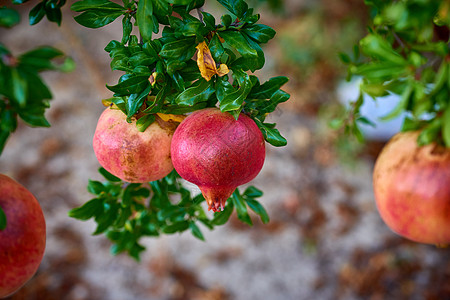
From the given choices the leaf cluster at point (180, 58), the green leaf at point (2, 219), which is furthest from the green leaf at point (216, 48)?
the green leaf at point (2, 219)

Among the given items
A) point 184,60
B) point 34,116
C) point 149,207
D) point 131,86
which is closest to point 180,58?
point 184,60

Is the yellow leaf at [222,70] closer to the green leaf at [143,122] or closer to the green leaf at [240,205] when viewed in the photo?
the green leaf at [143,122]

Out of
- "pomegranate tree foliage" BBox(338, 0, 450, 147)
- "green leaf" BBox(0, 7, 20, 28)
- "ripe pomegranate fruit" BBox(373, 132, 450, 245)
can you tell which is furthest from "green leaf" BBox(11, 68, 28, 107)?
"ripe pomegranate fruit" BBox(373, 132, 450, 245)

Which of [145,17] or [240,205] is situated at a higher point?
[145,17]

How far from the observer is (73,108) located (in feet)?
11.5

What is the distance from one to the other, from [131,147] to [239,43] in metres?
0.32

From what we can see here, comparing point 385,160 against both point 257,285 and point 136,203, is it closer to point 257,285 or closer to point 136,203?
point 136,203

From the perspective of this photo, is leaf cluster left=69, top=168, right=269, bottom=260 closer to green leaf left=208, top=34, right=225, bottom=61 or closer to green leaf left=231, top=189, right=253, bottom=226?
green leaf left=231, top=189, right=253, bottom=226

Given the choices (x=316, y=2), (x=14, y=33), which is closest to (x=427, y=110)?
(x=316, y=2)

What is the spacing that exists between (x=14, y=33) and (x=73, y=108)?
54.4 inches

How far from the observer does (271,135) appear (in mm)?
791

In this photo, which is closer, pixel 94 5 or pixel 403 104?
pixel 403 104

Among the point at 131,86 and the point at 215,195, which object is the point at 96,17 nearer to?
the point at 131,86

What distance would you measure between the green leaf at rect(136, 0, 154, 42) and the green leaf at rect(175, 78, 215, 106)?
138mm
